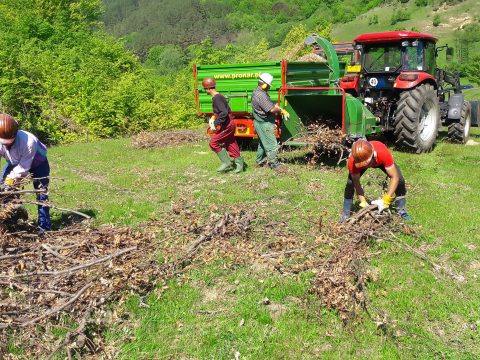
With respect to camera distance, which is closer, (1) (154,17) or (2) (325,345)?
(2) (325,345)

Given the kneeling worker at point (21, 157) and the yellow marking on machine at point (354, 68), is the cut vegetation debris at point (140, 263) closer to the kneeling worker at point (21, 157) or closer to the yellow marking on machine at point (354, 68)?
the kneeling worker at point (21, 157)

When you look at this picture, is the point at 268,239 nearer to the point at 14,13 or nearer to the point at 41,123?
the point at 41,123

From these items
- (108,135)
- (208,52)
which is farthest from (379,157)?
(208,52)

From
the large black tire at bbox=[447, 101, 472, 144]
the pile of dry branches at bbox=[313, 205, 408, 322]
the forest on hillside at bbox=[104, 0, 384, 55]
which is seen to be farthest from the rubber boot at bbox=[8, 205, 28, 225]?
the forest on hillside at bbox=[104, 0, 384, 55]

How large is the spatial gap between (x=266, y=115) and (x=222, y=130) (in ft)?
2.59

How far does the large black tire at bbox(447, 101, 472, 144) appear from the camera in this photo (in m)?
10.3

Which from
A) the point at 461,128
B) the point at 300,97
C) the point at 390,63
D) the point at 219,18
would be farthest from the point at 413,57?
the point at 219,18

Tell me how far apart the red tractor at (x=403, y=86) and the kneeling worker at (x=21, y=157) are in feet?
21.2

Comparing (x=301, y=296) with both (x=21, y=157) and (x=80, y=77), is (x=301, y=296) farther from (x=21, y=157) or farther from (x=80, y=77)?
(x=80, y=77)

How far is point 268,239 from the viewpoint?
4.96 meters

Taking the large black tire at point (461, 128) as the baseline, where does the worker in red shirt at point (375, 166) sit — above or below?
above

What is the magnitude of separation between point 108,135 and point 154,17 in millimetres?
99179

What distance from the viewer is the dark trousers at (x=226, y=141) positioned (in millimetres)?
8031

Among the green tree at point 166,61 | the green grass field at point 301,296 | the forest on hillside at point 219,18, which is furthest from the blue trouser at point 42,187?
the forest on hillside at point 219,18
